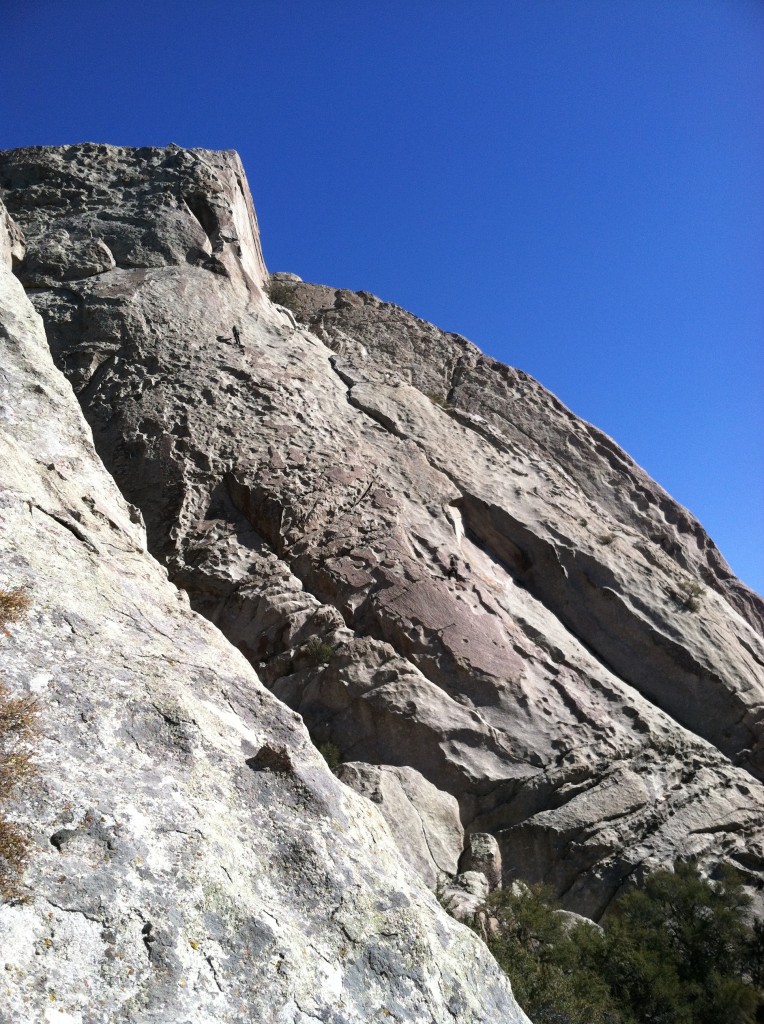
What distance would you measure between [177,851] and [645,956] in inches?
336

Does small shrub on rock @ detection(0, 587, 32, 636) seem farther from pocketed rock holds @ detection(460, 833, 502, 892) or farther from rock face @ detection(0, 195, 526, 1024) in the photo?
Answer: pocketed rock holds @ detection(460, 833, 502, 892)

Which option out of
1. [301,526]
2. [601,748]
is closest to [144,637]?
[301,526]

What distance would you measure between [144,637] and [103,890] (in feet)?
9.12

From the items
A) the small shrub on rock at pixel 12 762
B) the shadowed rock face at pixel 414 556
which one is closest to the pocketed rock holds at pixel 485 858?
the shadowed rock face at pixel 414 556

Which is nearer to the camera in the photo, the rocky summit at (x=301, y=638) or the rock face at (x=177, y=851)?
the rock face at (x=177, y=851)

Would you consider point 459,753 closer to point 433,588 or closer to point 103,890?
point 433,588

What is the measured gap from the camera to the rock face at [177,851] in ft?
13.3

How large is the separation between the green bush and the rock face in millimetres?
4526

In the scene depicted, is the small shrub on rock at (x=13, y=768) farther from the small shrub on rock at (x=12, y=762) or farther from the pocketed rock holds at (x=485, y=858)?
the pocketed rock holds at (x=485, y=858)

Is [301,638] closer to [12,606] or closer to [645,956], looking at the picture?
[645,956]

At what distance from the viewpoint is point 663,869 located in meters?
12.1

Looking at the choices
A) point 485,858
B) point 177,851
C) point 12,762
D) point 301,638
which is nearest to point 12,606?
point 12,762

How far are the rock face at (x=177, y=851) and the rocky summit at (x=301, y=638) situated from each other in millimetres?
20

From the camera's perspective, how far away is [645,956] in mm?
10875
